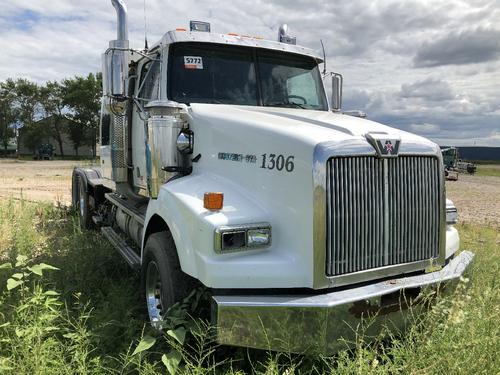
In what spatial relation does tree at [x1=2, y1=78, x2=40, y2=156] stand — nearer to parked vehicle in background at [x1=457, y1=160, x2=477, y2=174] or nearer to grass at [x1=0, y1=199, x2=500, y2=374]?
parked vehicle in background at [x1=457, y1=160, x2=477, y2=174]

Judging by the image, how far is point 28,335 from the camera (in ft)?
10.9

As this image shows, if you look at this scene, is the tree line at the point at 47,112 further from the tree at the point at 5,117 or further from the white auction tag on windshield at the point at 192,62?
the white auction tag on windshield at the point at 192,62

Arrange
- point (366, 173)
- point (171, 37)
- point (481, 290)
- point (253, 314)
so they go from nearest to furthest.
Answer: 1. point (253, 314)
2. point (366, 173)
3. point (481, 290)
4. point (171, 37)

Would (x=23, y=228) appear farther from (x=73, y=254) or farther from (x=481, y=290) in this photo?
(x=481, y=290)

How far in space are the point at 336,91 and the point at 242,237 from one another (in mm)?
3346

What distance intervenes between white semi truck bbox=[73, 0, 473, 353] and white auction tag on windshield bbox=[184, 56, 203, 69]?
0.32m

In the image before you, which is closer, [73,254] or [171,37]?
[171,37]

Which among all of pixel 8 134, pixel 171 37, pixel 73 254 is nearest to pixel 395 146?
pixel 171 37

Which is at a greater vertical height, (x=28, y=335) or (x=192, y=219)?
(x=192, y=219)

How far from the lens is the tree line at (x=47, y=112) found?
50.8m

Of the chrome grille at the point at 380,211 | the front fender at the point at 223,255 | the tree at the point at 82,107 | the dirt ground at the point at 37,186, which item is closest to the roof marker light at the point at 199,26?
the front fender at the point at 223,255

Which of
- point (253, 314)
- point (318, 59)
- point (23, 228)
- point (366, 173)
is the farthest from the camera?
point (23, 228)

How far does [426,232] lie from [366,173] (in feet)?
2.54

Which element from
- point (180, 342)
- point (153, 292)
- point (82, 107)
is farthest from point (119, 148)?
point (82, 107)
